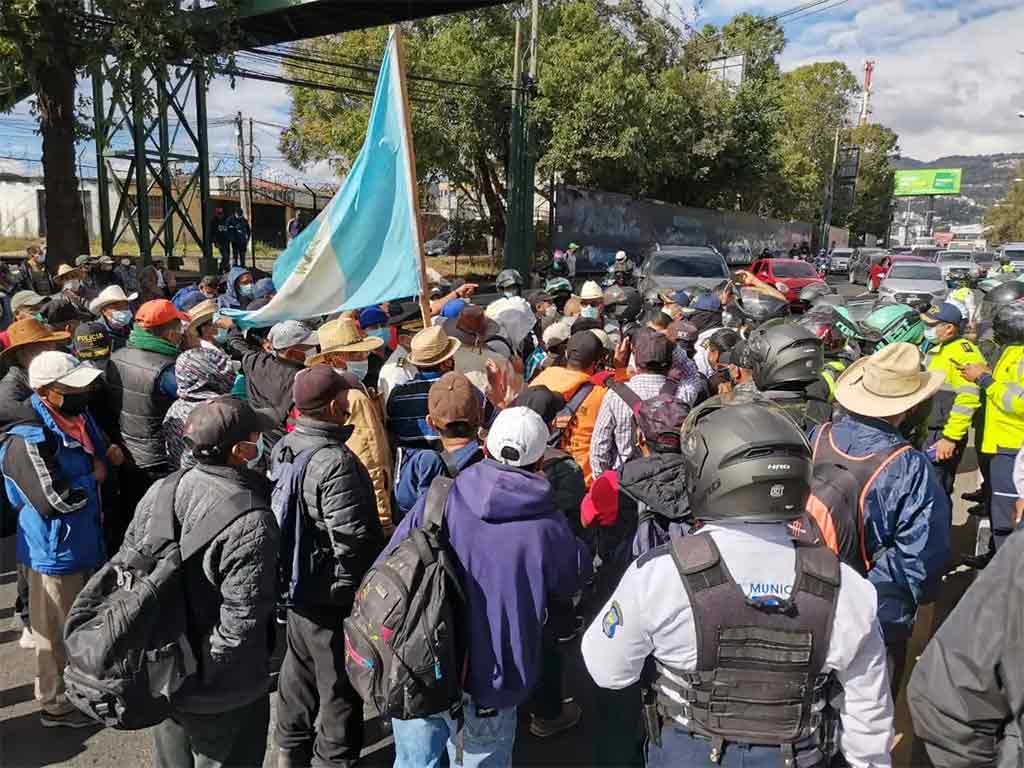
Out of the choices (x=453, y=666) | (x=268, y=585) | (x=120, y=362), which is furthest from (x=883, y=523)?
(x=120, y=362)

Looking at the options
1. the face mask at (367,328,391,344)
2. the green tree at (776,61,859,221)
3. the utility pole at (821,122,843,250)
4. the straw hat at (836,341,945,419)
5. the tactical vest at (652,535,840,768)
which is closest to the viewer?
the tactical vest at (652,535,840,768)

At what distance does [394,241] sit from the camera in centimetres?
507

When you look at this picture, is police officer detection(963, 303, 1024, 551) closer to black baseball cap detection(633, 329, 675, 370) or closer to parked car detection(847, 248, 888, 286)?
black baseball cap detection(633, 329, 675, 370)

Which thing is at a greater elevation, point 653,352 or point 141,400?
point 653,352

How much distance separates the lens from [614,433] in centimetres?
397

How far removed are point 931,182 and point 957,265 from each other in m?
85.2

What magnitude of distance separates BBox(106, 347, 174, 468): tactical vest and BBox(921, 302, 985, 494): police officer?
16.3 feet

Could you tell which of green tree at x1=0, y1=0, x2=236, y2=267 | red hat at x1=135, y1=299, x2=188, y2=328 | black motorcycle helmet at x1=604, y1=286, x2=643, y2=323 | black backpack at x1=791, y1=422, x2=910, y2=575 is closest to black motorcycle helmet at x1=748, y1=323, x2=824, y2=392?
black backpack at x1=791, y1=422, x2=910, y2=575

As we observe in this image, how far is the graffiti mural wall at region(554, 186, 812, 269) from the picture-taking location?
22.8m

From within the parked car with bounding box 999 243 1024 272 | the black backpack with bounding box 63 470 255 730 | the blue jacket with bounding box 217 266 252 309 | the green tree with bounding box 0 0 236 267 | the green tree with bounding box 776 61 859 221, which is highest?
the green tree with bounding box 776 61 859 221

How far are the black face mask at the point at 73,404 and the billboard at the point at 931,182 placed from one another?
10665 cm

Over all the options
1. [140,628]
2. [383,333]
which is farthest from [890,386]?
[383,333]

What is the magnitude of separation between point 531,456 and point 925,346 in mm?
5176

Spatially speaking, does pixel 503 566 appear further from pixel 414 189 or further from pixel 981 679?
pixel 414 189
